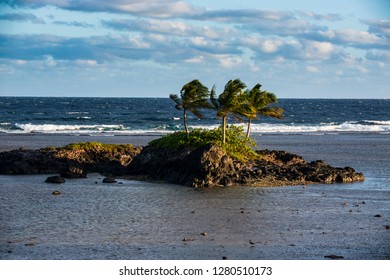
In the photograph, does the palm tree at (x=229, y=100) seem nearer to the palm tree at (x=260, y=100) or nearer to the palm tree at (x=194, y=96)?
the palm tree at (x=194, y=96)

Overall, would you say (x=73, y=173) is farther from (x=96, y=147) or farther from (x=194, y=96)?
(x=194, y=96)

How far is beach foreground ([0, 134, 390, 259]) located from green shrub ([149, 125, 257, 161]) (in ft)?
11.8

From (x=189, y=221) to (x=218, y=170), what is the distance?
8.48 m

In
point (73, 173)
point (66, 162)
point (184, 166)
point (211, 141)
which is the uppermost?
point (211, 141)

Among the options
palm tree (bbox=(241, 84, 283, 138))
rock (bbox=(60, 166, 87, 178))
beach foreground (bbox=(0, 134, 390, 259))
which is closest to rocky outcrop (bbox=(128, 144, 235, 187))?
beach foreground (bbox=(0, 134, 390, 259))

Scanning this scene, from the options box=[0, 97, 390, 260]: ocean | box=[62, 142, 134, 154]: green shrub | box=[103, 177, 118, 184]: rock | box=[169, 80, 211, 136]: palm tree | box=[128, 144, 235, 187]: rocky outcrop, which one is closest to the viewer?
box=[0, 97, 390, 260]: ocean

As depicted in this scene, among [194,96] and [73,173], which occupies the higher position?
[194,96]

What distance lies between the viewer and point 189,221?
67.0 ft

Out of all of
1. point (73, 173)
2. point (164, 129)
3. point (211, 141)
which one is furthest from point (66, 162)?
point (164, 129)

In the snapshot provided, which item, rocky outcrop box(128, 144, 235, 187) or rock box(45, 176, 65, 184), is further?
rock box(45, 176, 65, 184)

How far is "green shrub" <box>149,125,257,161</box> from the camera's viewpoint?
3195cm

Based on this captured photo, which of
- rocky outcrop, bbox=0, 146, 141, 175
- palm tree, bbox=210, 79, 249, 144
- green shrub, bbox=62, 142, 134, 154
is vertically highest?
palm tree, bbox=210, 79, 249, 144

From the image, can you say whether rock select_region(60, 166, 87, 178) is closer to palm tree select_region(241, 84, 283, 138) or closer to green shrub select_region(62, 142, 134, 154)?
green shrub select_region(62, 142, 134, 154)

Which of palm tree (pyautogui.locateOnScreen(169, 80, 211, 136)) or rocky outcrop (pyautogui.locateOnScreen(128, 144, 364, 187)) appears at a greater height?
palm tree (pyautogui.locateOnScreen(169, 80, 211, 136))
